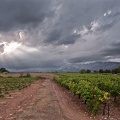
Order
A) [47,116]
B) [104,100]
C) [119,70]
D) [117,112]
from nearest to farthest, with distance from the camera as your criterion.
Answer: [47,116] → [104,100] → [117,112] → [119,70]

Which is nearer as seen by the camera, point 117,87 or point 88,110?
point 88,110

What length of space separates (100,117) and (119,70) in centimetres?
11045

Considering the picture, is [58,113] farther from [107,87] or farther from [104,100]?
[107,87]

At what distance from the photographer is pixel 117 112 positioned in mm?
16906

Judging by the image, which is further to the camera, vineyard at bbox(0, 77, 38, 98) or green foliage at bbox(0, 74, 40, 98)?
green foliage at bbox(0, 74, 40, 98)

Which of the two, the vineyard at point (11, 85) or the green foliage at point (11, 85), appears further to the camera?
the green foliage at point (11, 85)

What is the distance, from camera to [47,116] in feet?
46.4

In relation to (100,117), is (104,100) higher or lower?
higher

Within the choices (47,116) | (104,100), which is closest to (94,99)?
(104,100)

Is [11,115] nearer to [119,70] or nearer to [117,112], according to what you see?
[117,112]

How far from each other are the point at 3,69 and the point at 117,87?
148064 mm

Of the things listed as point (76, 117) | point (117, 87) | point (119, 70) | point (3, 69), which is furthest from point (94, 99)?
point (3, 69)

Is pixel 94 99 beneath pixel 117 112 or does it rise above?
above

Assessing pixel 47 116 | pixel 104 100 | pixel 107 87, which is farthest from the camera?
pixel 107 87
